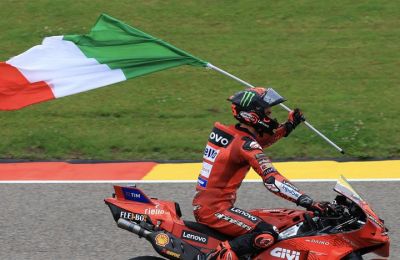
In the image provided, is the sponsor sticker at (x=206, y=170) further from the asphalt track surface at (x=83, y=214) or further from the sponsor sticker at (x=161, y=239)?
the asphalt track surface at (x=83, y=214)

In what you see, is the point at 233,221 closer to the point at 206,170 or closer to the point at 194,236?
the point at 194,236

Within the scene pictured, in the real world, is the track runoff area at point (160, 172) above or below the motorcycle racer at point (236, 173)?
below

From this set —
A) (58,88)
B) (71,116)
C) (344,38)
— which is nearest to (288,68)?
(344,38)

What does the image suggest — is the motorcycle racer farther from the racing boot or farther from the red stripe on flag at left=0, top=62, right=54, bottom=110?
the red stripe on flag at left=0, top=62, right=54, bottom=110

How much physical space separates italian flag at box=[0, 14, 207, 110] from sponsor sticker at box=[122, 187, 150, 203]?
73.9 inches

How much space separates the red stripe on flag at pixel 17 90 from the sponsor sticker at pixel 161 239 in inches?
98.0

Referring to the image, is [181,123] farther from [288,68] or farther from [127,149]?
[288,68]

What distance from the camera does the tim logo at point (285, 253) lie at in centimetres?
659

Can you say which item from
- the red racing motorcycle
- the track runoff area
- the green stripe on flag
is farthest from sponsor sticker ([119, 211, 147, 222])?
the track runoff area

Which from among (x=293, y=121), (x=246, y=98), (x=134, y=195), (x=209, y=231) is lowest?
(x=209, y=231)

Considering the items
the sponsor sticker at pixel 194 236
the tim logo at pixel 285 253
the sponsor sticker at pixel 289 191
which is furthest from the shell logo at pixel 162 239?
the sponsor sticker at pixel 289 191

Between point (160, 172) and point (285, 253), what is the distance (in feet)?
12.6

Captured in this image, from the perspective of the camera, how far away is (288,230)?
6.73 metres

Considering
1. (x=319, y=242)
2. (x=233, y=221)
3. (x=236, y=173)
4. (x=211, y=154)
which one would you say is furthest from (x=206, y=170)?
(x=319, y=242)
